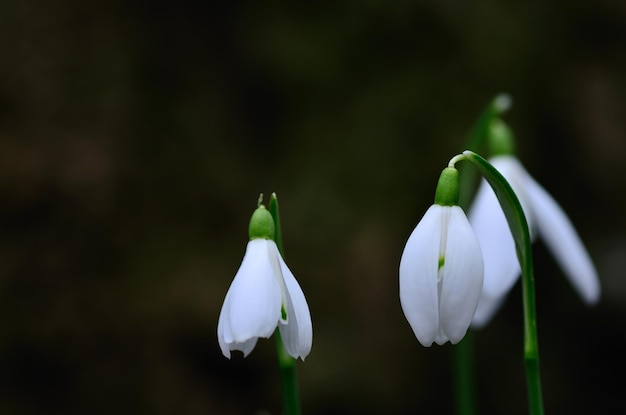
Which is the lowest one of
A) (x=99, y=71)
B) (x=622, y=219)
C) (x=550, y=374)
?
(x=550, y=374)

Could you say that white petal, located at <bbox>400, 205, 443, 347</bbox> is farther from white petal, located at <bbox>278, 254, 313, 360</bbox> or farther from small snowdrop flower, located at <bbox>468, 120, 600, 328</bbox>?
small snowdrop flower, located at <bbox>468, 120, 600, 328</bbox>

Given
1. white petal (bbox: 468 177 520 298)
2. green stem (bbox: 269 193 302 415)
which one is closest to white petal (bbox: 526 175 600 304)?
white petal (bbox: 468 177 520 298)

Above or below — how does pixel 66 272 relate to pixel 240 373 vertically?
above

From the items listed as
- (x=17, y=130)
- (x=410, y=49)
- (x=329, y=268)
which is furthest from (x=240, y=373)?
(x=410, y=49)

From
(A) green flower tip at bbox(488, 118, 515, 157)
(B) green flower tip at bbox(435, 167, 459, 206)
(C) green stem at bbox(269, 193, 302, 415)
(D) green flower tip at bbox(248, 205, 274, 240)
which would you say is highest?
(A) green flower tip at bbox(488, 118, 515, 157)

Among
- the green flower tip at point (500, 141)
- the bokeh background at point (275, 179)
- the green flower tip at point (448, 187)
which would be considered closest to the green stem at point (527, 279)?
the green flower tip at point (448, 187)

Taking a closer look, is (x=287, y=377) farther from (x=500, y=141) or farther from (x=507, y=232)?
(x=500, y=141)

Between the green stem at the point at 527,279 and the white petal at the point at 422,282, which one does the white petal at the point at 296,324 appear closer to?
the white petal at the point at 422,282

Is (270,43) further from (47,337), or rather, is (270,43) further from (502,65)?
(47,337)
